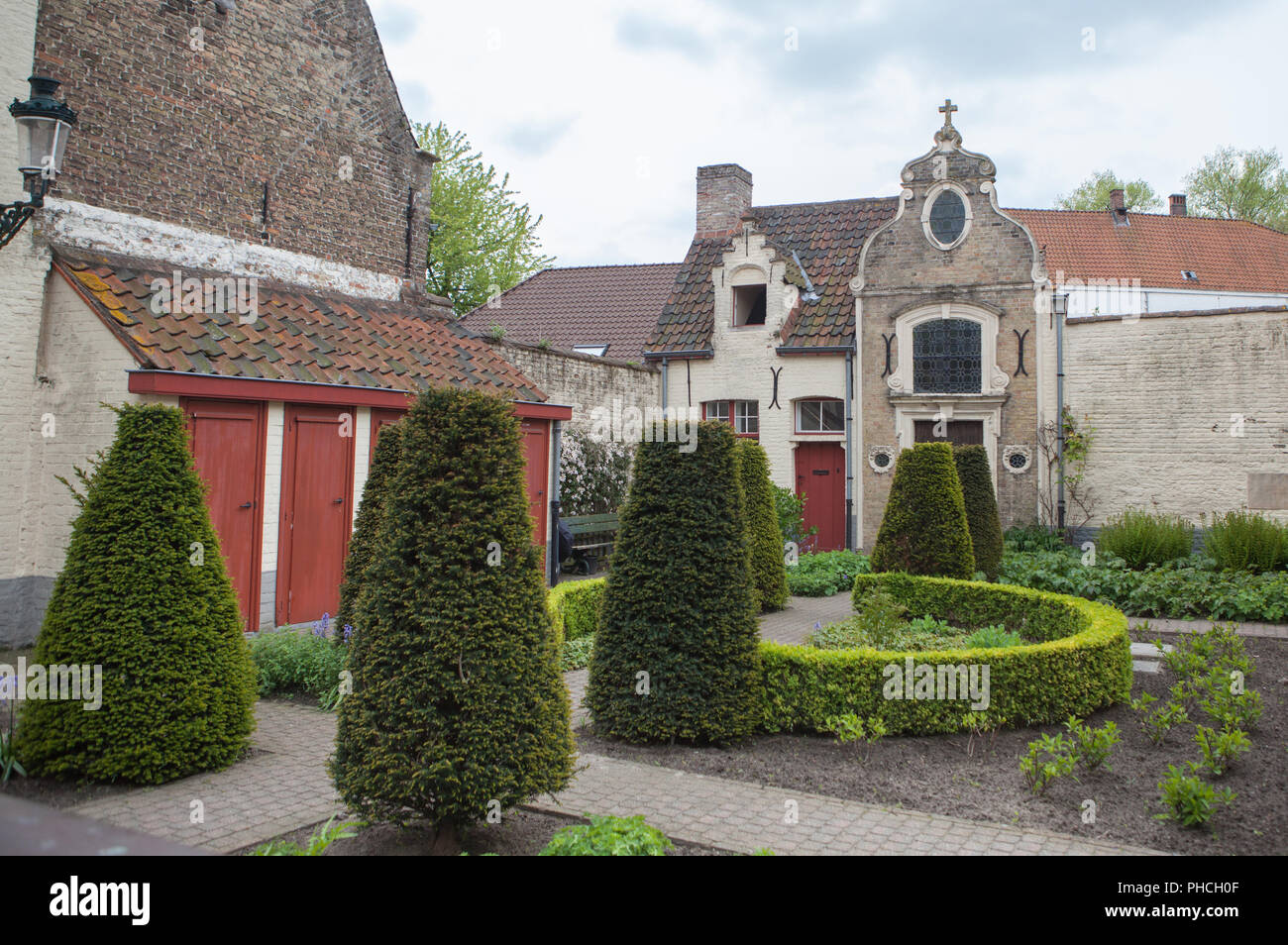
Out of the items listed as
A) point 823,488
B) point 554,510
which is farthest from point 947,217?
point 554,510

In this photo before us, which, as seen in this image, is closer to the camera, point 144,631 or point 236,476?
point 144,631

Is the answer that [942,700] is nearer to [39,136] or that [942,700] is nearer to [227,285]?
[39,136]

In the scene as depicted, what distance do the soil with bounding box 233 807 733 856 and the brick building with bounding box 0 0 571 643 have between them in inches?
206

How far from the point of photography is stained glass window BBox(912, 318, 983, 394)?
17531 mm

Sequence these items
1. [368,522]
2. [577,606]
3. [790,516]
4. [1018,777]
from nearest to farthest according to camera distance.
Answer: [1018,777]
[368,522]
[577,606]
[790,516]

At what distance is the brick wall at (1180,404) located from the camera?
51.6 ft

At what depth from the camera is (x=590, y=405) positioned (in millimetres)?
17938

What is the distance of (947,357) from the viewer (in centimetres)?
1767

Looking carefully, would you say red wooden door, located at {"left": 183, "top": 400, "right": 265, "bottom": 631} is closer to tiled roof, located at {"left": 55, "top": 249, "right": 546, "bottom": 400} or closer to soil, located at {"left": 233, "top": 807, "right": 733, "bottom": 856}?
tiled roof, located at {"left": 55, "top": 249, "right": 546, "bottom": 400}

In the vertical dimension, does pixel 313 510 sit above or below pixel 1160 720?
above

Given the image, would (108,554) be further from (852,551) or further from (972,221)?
(972,221)

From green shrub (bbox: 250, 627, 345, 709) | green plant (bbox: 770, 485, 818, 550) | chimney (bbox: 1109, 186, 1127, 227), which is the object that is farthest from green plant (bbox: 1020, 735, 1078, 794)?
chimney (bbox: 1109, 186, 1127, 227)

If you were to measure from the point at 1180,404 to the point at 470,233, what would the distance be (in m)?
20.1
